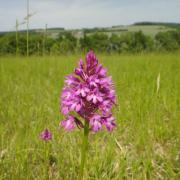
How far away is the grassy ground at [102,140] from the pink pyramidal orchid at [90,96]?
79 cm

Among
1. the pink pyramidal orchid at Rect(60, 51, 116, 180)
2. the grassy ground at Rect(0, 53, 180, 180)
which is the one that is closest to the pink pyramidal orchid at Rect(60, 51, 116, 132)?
the pink pyramidal orchid at Rect(60, 51, 116, 180)

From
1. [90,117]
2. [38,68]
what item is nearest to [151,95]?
[90,117]

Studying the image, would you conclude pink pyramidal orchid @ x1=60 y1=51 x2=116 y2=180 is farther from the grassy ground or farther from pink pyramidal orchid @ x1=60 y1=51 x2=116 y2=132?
the grassy ground

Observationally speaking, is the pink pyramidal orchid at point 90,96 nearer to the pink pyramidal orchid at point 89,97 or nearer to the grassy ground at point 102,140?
the pink pyramidal orchid at point 89,97

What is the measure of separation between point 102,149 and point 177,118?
3.08ft

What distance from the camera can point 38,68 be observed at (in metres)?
7.05

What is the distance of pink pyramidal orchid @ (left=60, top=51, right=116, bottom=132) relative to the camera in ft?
4.18

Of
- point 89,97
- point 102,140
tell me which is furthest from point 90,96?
point 102,140

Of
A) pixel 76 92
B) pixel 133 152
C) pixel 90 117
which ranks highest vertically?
pixel 76 92

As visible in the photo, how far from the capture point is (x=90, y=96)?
49.1 inches

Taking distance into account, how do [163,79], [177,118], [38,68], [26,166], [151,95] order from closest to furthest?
1. [26,166]
2. [177,118]
3. [151,95]
4. [163,79]
5. [38,68]

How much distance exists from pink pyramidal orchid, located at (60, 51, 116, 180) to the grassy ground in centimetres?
78

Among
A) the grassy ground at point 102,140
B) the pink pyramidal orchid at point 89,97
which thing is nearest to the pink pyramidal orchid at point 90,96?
the pink pyramidal orchid at point 89,97

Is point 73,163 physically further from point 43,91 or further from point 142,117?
point 43,91
